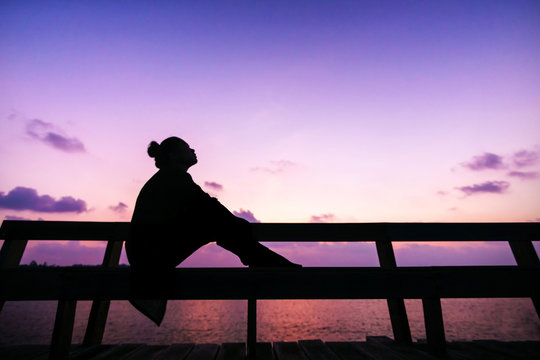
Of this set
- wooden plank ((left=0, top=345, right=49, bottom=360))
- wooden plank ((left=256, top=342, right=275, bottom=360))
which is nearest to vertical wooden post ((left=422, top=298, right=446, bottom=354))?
wooden plank ((left=256, top=342, right=275, bottom=360))

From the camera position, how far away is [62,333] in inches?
76.7

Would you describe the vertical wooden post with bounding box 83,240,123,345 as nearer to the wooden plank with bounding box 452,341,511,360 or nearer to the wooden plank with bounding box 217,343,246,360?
the wooden plank with bounding box 217,343,246,360

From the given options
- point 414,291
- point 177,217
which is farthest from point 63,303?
point 414,291

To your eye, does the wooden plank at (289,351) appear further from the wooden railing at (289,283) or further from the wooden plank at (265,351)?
the wooden railing at (289,283)

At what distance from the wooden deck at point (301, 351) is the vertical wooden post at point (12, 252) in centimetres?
74

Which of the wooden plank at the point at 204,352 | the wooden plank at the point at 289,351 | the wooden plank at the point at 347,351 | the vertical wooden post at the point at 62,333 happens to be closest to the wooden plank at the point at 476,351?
the wooden plank at the point at 347,351

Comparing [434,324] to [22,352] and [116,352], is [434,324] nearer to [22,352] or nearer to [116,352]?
[116,352]

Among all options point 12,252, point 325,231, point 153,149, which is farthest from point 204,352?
point 12,252

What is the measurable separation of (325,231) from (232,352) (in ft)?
4.51

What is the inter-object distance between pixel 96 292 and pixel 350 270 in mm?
1372

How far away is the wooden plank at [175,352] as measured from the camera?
7.52 ft

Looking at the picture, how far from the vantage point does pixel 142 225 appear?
6.84 ft

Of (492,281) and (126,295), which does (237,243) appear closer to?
(126,295)

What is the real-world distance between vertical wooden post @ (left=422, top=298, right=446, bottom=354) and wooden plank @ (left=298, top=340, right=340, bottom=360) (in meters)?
0.75
